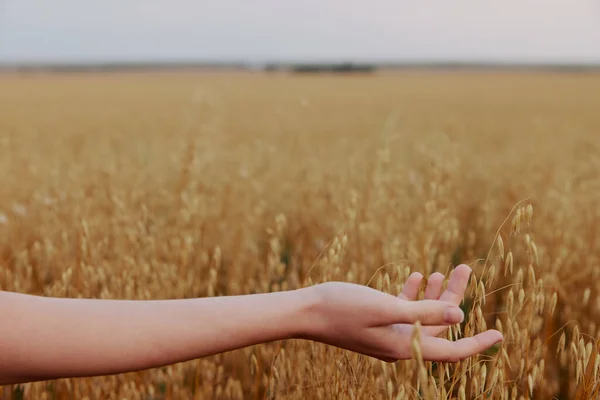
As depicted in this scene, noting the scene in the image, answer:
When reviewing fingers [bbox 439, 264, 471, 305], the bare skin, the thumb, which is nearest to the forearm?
the bare skin

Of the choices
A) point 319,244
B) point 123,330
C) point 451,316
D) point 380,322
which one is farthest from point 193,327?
point 319,244

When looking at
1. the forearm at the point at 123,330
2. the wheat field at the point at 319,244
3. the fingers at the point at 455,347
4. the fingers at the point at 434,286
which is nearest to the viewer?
the forearm at the point at 123,330

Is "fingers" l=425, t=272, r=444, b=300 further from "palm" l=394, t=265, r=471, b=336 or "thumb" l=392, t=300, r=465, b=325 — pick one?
"thumb" l=392, t=300, r=465, b=325

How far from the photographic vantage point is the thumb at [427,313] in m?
0.95

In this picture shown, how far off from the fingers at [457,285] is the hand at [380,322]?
0.6 inches

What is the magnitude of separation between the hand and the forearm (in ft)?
0.12

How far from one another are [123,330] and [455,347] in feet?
1.63

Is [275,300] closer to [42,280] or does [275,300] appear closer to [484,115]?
[42,280]

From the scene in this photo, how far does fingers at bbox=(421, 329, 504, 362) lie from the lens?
39.5 inches

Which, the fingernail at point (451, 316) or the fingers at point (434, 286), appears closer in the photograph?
the fingernail at point (451, 316)

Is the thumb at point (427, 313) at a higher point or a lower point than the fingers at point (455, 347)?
higher

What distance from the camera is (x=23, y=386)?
175 centimetres

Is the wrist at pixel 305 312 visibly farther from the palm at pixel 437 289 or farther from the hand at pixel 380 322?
the palm at pixel 437 289

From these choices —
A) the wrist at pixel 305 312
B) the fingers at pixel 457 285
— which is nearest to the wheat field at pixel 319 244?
the fingers at pixel 457 285
